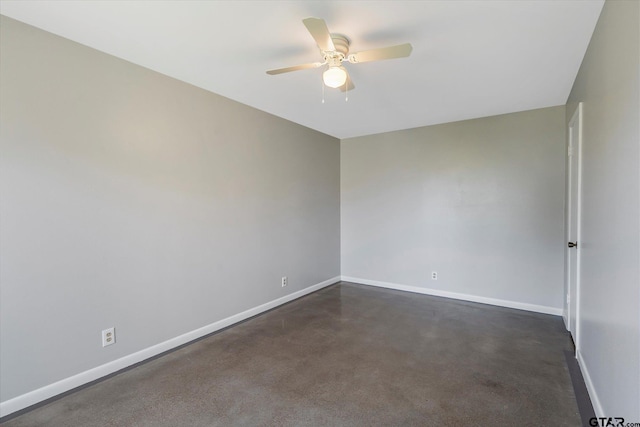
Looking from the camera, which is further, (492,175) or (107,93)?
(492,175)

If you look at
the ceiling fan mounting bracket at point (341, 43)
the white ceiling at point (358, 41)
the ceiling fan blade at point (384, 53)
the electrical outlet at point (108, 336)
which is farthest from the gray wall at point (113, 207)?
the ceiling fan blade at point (384, 53)

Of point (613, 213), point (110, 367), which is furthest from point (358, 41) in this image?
point (110, 367)

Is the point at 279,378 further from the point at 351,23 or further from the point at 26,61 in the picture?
the point at 26,61

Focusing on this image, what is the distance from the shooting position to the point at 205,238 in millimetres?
3113

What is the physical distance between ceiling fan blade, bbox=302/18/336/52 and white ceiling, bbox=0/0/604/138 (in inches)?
7.9

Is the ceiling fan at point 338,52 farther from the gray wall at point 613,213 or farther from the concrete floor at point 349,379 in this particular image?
the concrete floor at point 349,379

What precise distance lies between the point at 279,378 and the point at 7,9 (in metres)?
3.03

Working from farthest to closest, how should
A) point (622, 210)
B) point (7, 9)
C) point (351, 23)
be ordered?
1. point (351, 23)
2. point (7, 9)
3. point (622, 210)

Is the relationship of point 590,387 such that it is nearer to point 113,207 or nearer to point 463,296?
point 463,296

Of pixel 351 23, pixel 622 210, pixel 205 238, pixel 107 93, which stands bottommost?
pixel 205 238

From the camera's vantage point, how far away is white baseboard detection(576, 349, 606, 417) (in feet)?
5.94

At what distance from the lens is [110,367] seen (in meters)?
2.40

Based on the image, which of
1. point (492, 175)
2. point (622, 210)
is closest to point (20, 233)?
point (622, 210)

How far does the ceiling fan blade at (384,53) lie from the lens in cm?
180
